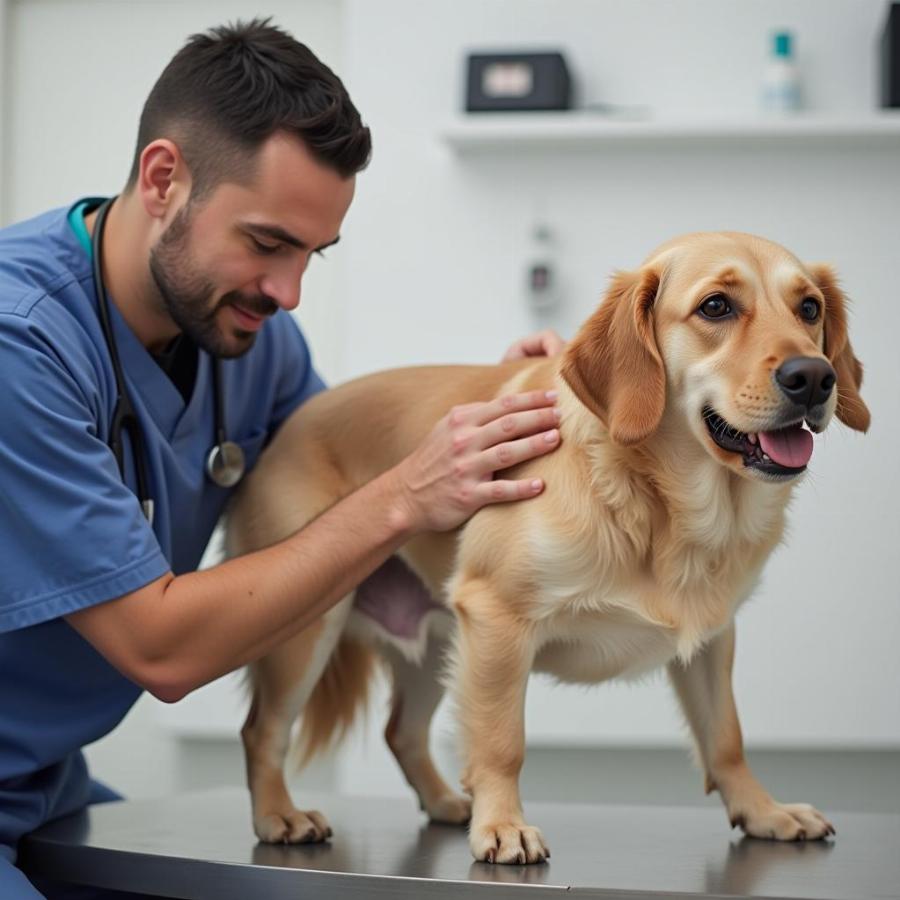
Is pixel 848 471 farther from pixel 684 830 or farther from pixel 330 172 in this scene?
pixel 330 172

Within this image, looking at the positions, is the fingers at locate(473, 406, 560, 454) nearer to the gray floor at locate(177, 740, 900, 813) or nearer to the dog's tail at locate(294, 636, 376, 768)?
the dog's tail at locate(294, 636, 376, 768)

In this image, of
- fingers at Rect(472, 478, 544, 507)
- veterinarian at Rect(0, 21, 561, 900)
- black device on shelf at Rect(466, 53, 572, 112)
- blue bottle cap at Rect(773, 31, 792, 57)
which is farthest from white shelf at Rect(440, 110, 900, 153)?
fingers at Rect(472, 478, 544, 507)

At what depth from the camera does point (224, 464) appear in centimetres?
173

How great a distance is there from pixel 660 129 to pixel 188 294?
1.60 metres

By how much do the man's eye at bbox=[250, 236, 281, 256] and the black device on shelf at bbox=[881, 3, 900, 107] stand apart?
1796 mm

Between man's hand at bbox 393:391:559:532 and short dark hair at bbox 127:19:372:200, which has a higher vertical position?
short dark hair at bbox 127:19:372:200

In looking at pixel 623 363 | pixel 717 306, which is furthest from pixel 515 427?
pixel 717 306

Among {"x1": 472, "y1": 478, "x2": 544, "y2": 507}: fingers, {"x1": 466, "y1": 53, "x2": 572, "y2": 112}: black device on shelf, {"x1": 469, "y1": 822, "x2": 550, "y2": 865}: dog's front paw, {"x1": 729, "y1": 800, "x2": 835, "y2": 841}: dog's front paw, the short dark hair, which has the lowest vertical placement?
{"x1": 729, "y1": 800, "x2": 835, "y2": 841}: dog's front paw

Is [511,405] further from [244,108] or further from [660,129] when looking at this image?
[660,129]

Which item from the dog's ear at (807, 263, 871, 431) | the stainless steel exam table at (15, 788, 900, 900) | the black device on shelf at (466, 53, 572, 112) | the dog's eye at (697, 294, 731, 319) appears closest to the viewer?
the stainless steel exam table at (15, 788, 900, 900)

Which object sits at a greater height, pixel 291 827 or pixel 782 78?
pixel 782 78

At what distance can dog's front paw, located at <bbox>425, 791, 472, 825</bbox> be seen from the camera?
1.70m

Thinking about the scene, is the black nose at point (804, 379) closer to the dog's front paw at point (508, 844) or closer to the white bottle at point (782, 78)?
the dog's front paw at point (508, 844)

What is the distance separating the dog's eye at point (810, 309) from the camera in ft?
4.56
